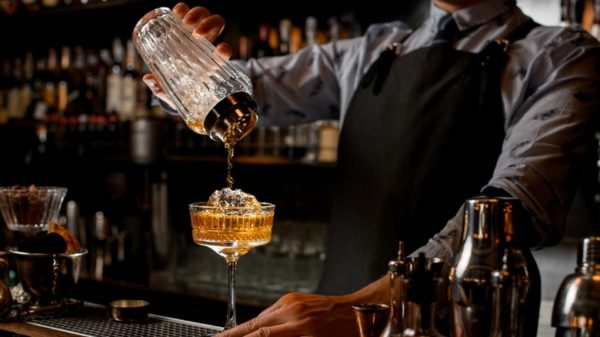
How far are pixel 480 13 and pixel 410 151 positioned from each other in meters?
0.39

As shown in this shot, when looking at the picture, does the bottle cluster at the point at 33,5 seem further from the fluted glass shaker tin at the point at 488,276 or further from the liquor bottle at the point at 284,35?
A: the fluted glass shaker tin at the point at 488,276

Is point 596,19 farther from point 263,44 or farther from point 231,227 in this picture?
point 231,227

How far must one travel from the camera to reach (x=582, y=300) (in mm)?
843

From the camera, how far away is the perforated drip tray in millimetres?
→ 1199

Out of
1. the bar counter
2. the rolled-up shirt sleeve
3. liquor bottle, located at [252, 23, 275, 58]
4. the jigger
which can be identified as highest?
liquor bottle, located at [252, 23, 275, 58]

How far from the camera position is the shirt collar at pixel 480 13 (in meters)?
1.85

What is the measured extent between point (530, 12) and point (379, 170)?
48.3 inches

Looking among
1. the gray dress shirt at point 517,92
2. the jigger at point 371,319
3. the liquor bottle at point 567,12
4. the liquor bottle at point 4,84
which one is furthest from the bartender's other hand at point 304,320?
the liquor bottle at point 4,84

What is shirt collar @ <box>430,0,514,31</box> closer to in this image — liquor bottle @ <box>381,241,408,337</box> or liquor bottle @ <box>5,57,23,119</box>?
liquor bottle @ <box>381,241,408,337</box>

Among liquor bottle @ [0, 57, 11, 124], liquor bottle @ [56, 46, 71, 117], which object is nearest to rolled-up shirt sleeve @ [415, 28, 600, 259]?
liquor bottle @ [56, 46, 71, 117]

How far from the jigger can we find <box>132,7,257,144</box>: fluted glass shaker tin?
39cm

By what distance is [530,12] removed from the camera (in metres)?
2.77

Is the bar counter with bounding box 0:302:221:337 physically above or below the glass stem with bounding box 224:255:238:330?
below

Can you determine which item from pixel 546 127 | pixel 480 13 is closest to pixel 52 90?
pixel 480 13
